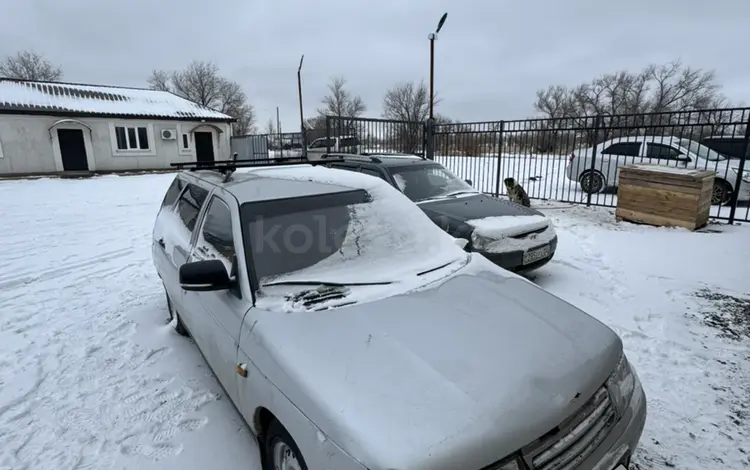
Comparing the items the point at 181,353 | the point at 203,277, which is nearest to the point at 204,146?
the point at 181,353

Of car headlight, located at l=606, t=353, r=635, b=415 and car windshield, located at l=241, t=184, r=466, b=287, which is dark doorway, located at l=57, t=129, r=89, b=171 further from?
car headlight, located at l=606, t=353, r=635, b=415

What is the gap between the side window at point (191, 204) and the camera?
3.18 meters

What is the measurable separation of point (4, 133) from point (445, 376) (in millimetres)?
23234

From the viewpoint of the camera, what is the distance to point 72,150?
19156mm

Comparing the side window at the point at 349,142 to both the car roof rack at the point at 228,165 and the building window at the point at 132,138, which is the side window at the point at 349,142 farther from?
the building window at the point at 132,138

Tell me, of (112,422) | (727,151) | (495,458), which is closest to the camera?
(495,458)

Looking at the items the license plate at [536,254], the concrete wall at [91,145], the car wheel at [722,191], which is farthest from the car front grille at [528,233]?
the concrete wall at [91,145]

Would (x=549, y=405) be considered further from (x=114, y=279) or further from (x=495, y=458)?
(x=114, y=279)

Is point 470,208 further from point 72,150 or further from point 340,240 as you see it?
point 72,150

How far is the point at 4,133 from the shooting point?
1725 cm

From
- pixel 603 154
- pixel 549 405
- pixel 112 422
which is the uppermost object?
pixel 603 154

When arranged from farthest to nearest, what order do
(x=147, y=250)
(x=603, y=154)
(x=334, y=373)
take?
(x=603, y=154) → (x=147, y=250) → (x=334, y=373)

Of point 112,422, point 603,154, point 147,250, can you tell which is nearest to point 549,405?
point 112,422

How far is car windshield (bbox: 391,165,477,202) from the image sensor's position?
5.65 meters
